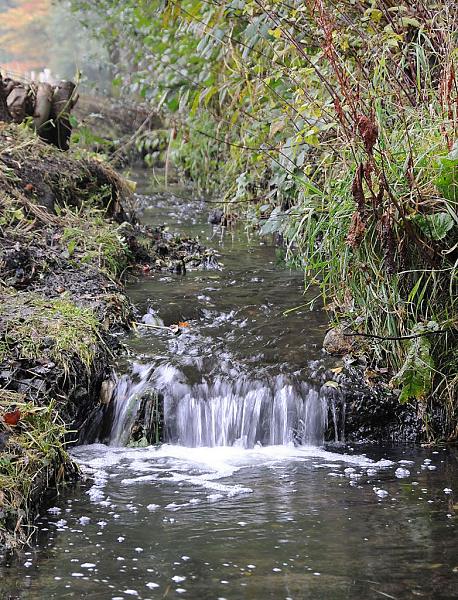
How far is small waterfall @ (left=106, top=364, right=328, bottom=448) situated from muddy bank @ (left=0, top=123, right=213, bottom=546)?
267mm

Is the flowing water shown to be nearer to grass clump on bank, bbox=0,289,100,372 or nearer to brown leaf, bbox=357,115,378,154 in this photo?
grass clump on bank, bbox=0,289,100,372

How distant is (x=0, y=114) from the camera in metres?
9.48

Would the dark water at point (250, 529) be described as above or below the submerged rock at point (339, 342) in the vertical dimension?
below

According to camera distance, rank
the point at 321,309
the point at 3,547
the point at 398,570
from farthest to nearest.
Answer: the point at 321,309 < the point at 3,547 < the point at 398,570

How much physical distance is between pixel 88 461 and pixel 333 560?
2.00 meters

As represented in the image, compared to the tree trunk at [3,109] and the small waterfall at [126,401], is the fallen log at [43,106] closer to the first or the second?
the tree trunk at [3,109]

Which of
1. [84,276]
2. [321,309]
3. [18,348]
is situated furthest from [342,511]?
[84,276]

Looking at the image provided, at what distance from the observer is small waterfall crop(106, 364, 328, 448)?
228 inches

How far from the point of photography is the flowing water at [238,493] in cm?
373

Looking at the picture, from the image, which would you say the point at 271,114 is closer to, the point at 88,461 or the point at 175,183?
the point at 88,461

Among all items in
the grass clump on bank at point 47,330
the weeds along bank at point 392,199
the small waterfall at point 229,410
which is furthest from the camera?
the small waterfall at point 229,410

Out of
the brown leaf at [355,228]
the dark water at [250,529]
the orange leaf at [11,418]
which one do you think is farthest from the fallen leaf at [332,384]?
the orange leaf at [11,418]

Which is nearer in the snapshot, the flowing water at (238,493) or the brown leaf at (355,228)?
the flowing water at (238,493)

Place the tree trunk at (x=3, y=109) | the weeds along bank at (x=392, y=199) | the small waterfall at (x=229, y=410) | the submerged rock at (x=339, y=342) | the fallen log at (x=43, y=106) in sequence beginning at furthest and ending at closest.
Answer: the fallen log at (x=43, y=106)
the tree trunk at (x=3, y=109)
the submerged rock at (x=339, y=342)
the small waterfall at (x=229, y=410)
the weeds along bank at (x=392, y=199)
